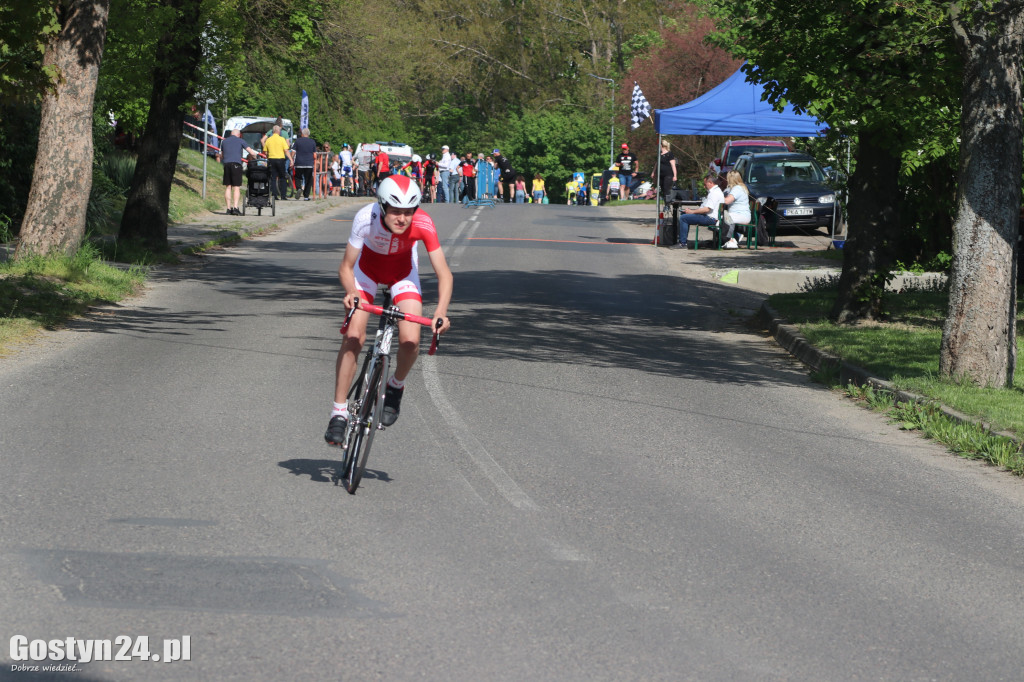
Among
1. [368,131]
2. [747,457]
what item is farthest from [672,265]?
[368,131]

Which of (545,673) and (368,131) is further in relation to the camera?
(368,131)

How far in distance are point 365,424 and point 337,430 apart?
0.69 ft

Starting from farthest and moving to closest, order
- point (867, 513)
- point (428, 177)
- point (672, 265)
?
point (428, 177) → point (672, 265) → point (867, 513)

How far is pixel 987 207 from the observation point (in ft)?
38.6

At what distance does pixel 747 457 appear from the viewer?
→ 361 inches

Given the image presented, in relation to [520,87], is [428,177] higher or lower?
lower

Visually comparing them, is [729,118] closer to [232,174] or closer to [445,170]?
[232,174]

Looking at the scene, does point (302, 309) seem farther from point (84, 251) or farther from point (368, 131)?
point (368, 131)

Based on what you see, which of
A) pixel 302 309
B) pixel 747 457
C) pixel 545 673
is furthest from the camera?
pixel 302 309

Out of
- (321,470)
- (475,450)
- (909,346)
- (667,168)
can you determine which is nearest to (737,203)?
(667,168)

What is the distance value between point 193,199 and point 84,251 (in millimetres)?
16410

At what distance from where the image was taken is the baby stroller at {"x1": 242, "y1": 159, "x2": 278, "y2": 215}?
32.0 m

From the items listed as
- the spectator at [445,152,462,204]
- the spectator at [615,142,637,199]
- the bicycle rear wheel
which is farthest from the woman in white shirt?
the spectator at [615,142,637,199]

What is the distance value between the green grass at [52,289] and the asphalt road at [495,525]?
2.75 ft
